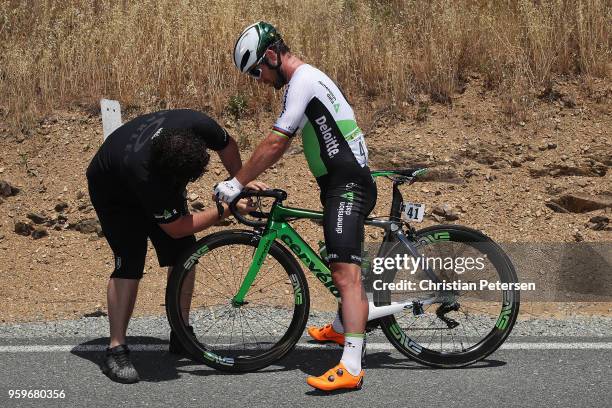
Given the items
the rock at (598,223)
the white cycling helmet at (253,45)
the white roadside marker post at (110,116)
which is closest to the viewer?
the white cycling helmet at (253,45)

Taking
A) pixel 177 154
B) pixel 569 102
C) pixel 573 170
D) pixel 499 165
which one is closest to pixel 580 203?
pixel 573 170

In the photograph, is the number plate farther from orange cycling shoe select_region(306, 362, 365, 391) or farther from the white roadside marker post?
the white roadside marker post

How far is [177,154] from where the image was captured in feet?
16.4

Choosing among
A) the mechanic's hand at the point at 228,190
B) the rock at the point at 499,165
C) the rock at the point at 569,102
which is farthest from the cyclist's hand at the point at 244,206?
the rock at the point at 569,102

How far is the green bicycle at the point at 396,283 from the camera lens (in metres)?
5.52

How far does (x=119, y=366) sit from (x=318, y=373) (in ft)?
3.92

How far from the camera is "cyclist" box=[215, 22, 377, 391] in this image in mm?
5172

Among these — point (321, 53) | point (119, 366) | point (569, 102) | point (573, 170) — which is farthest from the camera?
point (321, 53)

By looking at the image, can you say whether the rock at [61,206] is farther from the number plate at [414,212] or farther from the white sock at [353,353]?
the white sock at [353,353]

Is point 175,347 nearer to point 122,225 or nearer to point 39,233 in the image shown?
point 122,225

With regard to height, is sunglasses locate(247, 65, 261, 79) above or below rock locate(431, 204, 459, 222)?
above

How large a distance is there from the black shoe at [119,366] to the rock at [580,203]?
207 inches

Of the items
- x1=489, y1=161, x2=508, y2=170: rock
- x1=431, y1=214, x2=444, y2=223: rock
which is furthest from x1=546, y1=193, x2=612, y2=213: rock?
x1=431, y1=214, x2=444, y2=223: rock

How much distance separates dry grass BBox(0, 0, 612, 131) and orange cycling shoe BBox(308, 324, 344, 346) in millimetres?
4865
